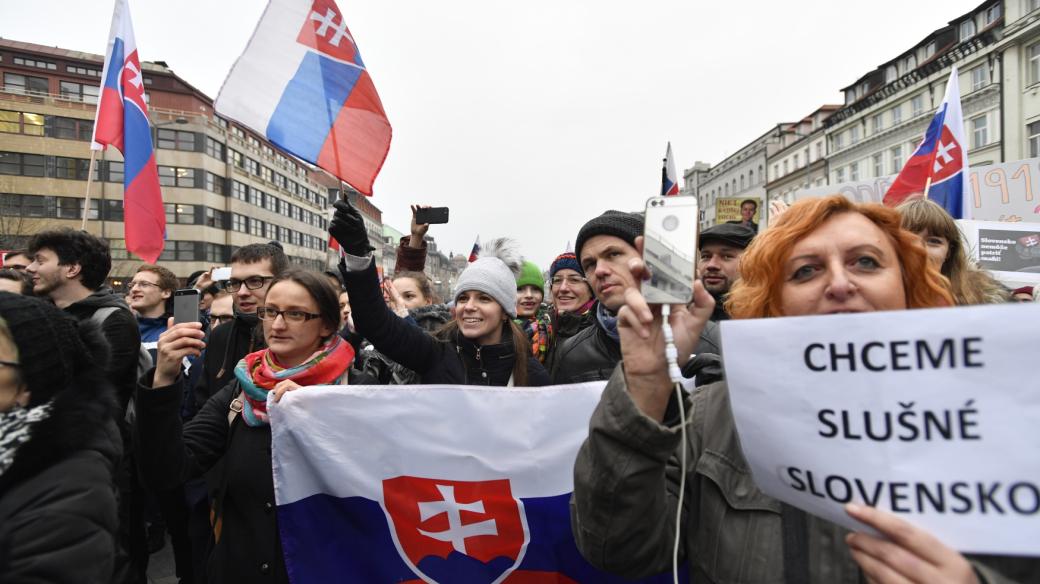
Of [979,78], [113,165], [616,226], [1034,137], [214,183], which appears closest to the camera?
[616,226]

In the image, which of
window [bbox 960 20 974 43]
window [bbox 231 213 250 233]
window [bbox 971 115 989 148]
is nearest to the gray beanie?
window [bbox 971 115 989 148]

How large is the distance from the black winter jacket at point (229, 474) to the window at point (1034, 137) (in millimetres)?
33557

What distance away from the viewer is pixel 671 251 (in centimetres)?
125

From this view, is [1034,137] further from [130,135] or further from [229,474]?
[229,474]

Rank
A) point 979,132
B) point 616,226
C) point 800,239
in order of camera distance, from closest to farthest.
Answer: point 800,239
point 616,226
point 979,132

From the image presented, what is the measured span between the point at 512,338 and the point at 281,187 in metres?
60.4

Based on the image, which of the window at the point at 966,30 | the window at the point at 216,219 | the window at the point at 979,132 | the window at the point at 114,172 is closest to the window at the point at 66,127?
the window at the point at 114,172

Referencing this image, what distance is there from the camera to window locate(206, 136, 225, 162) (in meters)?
44.2

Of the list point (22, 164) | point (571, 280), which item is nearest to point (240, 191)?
point (22, 164)

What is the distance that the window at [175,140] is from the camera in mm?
42781

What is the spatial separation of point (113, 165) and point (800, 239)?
51.9 metres

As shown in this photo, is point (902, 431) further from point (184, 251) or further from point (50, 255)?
point (184, 251)

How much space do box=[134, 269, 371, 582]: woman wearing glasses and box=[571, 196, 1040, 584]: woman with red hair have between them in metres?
1.54

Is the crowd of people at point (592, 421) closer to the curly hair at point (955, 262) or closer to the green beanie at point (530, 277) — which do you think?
the curly hair at point (955, 262)
